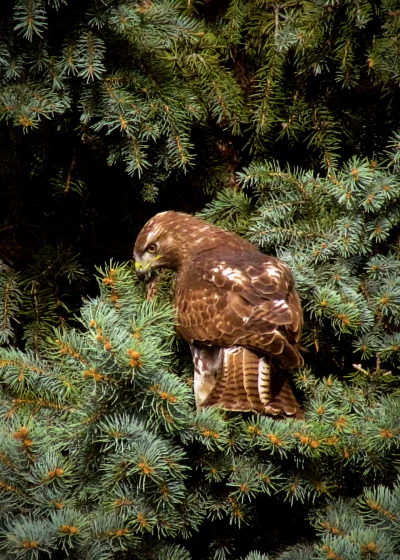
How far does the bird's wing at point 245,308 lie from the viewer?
2.72 m

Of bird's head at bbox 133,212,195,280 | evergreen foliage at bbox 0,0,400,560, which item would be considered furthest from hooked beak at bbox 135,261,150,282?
evergreen foliage at bbox 0,0,400,560

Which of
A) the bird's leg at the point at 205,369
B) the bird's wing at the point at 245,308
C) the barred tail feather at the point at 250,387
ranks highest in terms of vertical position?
the bird's wing at the point at 245,308

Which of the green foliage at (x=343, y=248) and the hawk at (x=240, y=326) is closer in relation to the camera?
the hawk at (x=240, y=326)

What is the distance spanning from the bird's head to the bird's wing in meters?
0.24

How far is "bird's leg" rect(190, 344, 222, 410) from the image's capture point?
2.83 metres

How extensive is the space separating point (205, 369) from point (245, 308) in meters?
0.27

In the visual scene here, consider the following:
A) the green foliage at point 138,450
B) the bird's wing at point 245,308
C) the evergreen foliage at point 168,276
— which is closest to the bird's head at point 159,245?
the evergreen foliage at point 168,276

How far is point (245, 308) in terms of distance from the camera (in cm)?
280

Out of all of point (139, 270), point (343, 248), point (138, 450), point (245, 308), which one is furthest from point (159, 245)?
point (138, 450)

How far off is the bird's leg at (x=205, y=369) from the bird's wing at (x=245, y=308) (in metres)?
0.06

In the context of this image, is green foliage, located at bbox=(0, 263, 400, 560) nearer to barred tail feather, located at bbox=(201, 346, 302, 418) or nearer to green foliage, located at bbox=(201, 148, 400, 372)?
barred tail feather, located at bbox=(201, 346, 302, 418)

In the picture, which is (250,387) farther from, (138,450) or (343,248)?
(343,248)

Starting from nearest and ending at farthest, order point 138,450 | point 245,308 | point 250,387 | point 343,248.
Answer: point 138,450, point 250,387, point 245,308, point 343,248

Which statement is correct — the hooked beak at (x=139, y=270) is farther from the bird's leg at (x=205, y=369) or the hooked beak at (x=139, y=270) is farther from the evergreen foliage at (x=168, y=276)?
the bird's leg at (x=205, y=369)
